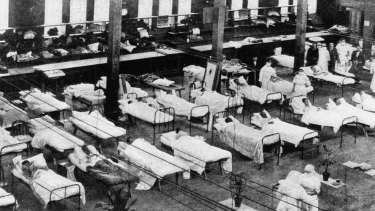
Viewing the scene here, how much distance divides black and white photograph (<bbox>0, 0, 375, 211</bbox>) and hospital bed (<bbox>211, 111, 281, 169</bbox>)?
0.03 metres

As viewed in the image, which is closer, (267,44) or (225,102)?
(225,102)

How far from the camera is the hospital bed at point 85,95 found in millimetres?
17411

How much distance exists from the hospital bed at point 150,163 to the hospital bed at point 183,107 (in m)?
2.81

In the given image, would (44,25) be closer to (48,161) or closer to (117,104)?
(117,104)

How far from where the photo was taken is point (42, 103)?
1645 cm

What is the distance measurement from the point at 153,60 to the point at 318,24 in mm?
10232

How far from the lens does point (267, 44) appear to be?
24562mm

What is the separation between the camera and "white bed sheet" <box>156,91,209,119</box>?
16.7m

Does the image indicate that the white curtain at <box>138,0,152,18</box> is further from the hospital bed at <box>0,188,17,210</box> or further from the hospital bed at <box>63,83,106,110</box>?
the hospital bed at <box>0,188,17,210</box>

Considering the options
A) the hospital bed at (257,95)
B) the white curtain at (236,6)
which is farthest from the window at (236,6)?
the hospital bed at (257,95)

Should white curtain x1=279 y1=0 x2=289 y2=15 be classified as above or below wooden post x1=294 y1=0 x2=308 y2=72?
above

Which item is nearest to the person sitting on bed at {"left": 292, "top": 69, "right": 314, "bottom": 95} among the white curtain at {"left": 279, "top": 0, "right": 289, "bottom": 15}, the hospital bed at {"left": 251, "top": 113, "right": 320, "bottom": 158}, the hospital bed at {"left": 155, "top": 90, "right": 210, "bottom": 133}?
the hospital bed at {"left": 251, "top": 113, "right": 320, "bottom": 158}

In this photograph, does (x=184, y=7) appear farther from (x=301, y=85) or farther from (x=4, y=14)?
(x=301, y=85)

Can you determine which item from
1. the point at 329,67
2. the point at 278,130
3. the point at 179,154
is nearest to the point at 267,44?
the point at 329,67
